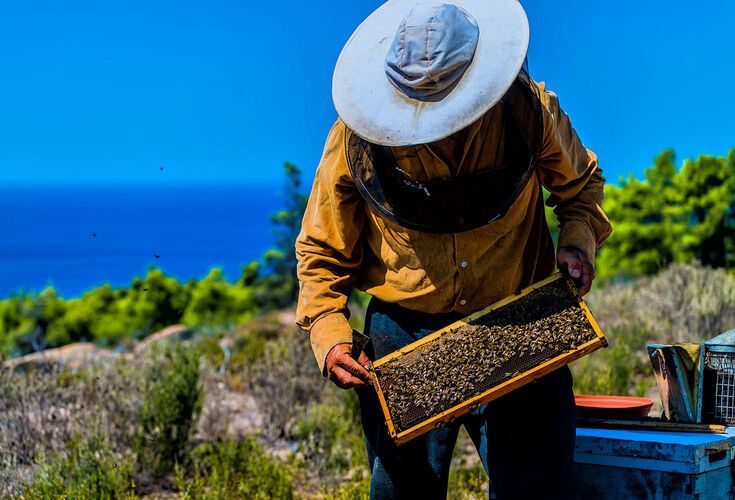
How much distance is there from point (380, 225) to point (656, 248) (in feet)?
30.7

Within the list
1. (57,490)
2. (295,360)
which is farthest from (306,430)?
(57,490)

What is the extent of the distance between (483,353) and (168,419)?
3224 mm

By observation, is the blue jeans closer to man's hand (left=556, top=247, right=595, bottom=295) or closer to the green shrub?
man's hand (left=556, top=247, right=595, bottom=295)

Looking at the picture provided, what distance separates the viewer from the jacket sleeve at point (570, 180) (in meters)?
3.01

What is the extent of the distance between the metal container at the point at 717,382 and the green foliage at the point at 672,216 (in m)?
7.72

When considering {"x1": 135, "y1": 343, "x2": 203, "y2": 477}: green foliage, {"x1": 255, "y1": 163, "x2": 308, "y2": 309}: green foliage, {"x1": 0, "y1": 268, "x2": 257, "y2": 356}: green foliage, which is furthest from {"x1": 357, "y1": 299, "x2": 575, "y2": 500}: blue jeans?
{"x1": 255, "y1": 163, "x2": 308, "y2": 309}: green foliage

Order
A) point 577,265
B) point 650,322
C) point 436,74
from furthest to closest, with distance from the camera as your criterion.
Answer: point 650,322 < point 577,265 < point 436,74

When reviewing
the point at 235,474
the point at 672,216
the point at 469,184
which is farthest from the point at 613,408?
the point at 672,216

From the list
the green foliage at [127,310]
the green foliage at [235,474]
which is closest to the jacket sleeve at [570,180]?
the green foliage at [235,474]

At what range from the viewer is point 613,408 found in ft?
12.2

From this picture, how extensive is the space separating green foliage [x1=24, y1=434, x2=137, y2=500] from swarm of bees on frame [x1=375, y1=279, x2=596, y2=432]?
2.00 meters

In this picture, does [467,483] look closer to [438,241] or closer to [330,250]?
[330,250]

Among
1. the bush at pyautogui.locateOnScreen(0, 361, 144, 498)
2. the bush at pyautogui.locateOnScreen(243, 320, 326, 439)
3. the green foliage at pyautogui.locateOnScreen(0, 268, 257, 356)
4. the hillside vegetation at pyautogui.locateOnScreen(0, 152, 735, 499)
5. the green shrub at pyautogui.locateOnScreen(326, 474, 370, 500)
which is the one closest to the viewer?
the green shrub at pyautogui.locateOnScreen(326, 474, 370, 500)

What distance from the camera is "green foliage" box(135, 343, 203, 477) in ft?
18.4
